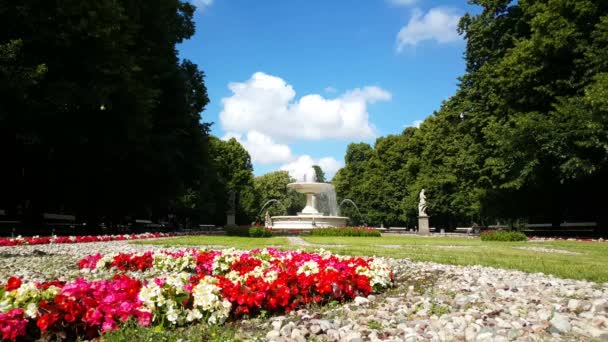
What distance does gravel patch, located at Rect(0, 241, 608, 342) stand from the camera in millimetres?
3719

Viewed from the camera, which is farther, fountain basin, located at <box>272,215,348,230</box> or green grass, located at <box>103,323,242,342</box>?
fountain basin, located at <box>272,215,348,230</box>

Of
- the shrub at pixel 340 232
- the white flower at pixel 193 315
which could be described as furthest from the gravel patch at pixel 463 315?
the shrub at pixel 340 232

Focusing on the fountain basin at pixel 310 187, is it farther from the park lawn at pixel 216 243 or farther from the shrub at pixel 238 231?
the park lawn at pixel 216 243

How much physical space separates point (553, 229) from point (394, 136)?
1282 inches

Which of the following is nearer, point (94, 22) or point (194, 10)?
point (94, 22)

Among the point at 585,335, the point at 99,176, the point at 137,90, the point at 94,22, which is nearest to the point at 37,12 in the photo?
the point at 94,22

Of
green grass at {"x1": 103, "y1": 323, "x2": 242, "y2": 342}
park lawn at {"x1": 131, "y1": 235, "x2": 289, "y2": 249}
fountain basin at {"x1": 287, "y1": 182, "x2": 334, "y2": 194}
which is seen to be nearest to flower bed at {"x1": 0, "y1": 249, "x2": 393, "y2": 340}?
green grass at {"x1": 103, "y1": 323, "x2": 242, "y2": 342}

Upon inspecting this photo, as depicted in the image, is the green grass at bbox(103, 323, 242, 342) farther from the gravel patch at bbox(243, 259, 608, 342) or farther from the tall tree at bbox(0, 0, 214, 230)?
the tall tree at bbox(0, 0, 214, 230)

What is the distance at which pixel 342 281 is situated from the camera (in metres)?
5.35

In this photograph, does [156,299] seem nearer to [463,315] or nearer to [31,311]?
[31,311]

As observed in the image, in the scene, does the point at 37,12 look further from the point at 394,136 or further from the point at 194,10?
the point at 394,136

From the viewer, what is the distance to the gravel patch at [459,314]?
3719 millimetres

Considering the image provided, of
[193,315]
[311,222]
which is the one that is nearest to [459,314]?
[193,315]

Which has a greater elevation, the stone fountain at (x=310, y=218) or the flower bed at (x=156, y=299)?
the stone fountain at (x=310, y=218)
